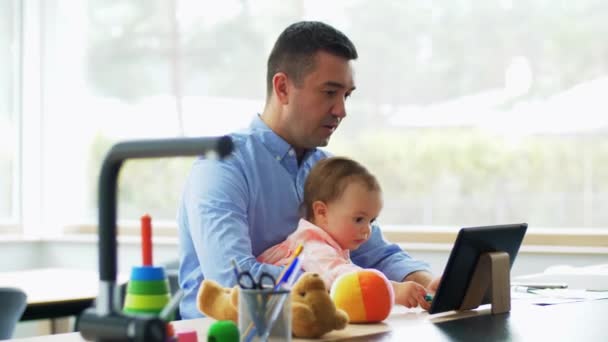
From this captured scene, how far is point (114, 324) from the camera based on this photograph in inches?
44.4

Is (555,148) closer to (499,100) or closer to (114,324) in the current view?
(499,100)

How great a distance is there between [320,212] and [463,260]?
1.50 ft

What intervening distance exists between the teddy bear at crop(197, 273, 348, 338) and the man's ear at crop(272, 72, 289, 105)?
0.99 m

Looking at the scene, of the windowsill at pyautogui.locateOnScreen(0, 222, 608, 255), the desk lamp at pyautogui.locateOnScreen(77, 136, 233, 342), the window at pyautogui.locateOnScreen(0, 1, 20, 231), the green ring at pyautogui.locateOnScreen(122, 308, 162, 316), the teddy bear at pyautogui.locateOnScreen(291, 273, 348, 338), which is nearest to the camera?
the desk lamp at pyautogui.locateOnScreen(77, 136, 233, 342)

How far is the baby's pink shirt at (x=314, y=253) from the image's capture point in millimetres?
2232

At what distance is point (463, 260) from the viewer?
2.10m

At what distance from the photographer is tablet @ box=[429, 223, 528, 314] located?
6.76 ft

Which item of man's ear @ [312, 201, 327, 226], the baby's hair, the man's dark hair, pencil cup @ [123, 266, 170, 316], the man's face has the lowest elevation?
pencil cup @ [123, 266, 170, 316]

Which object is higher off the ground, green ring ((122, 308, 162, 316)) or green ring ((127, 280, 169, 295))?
green ring ((127, 280, 169, 295))

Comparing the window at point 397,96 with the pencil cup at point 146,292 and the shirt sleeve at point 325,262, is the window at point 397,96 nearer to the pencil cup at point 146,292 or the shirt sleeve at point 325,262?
the shirt sleeve at point 325,262

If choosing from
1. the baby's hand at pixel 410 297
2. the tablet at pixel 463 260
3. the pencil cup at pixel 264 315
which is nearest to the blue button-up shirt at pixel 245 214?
the baby's hand at pixel 410 297

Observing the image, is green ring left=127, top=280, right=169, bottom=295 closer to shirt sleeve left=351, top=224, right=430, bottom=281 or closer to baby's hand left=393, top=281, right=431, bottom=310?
baby's hand left=393, top=281, right=431, bottom=310

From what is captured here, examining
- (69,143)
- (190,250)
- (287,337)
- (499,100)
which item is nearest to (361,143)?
(499,100)

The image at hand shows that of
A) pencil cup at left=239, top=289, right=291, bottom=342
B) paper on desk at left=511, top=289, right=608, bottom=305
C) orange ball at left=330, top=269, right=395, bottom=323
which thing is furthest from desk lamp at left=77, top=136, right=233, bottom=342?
paper on desk at left=511, top=289, right=608, bottom=305
